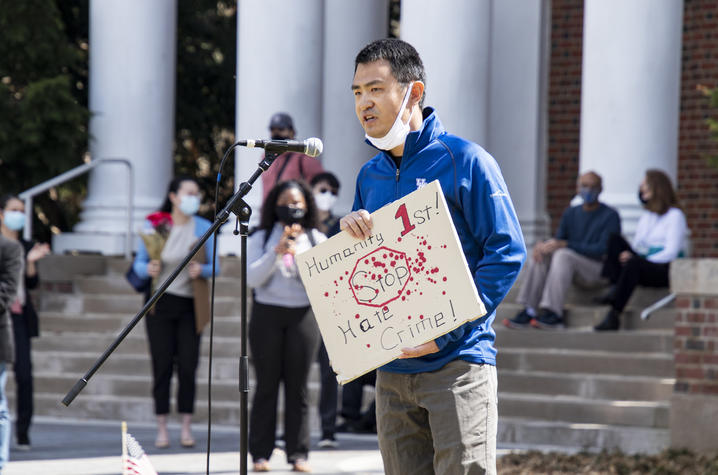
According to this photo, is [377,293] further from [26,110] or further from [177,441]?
[26,110]

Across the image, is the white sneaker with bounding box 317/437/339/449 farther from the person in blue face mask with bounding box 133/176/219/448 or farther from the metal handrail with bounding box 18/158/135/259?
the metal handrail with bounding box 18/158/135/259

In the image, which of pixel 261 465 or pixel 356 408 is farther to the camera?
pixel 356 408

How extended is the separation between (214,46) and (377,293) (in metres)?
14.0

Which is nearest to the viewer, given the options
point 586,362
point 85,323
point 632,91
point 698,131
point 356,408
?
point 356,408

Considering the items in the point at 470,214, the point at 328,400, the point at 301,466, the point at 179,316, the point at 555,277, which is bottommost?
the point at 301,466

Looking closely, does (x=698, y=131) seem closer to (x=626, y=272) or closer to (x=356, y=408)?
(x=626, y=272)

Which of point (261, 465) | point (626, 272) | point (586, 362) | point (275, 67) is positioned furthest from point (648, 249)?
point (275, 67)

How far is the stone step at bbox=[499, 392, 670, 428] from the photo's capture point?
9312 mm

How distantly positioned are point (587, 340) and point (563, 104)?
6.50 metres

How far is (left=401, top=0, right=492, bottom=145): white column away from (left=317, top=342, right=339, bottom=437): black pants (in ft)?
11.1

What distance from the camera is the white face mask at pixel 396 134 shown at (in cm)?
392

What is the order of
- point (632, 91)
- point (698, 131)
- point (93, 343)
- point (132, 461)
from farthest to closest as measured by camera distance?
1. point (698, 131)
2. point (93, 343)
3. point (632, 91)
4. point (132, 461)

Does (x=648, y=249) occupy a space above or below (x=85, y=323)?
above

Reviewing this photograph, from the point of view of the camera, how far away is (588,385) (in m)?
9.82
